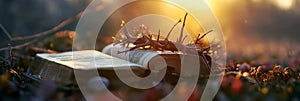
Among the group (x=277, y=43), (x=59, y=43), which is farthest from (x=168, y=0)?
(x=277, y=43)

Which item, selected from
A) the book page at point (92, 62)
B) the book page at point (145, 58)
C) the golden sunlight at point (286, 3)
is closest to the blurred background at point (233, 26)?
the golden sunlight at point (286, 3)

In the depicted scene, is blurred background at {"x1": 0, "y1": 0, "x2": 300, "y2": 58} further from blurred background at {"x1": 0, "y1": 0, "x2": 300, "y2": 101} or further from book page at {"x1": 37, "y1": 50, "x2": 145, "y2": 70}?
book page at {"x1": 37, "y1": 50, "x2": 145, "y2": 70}

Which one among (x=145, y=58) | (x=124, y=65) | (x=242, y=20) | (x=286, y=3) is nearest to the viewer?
(x=124, y=65)

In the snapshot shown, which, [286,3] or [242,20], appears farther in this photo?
[242,20]

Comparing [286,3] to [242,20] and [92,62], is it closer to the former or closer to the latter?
[242,20]

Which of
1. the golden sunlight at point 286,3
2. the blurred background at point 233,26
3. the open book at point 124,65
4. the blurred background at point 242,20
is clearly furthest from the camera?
the blurred background at point 242,20

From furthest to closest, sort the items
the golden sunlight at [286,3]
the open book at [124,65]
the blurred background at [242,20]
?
1. the blurred background at [242,20]
2. the golden sunlight at [286,3]
3. the open book at [124,65]

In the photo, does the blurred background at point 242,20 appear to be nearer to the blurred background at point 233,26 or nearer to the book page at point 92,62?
the blurred background at point 233,26

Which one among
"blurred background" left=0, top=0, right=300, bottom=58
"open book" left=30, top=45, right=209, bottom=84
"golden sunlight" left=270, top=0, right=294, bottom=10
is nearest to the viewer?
"open book" left=30, top=45, right=209, bottom=84

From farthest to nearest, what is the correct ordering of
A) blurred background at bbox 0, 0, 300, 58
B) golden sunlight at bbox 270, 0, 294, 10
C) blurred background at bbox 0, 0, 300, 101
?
blurred background at bbox 0, 0, 300, 58 < golden sunlight at bbox 270, 0, 294, 10 < blurred background at bbox 0, 0, 300, 101

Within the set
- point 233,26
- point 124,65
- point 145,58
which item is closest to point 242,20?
point 233,26

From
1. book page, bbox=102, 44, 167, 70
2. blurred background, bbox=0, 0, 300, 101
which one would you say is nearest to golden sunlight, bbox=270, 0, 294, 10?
blurred background, bbox=0, 0, 300, 101

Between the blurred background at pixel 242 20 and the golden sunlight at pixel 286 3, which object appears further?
the blurred background at pixel 242 20
